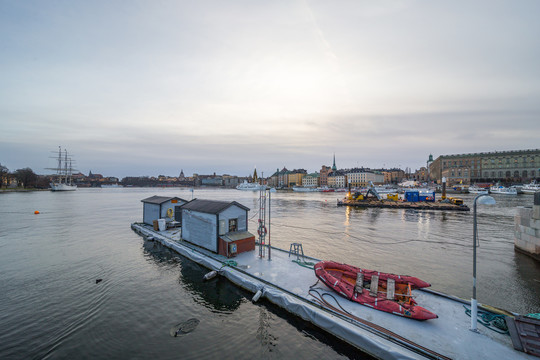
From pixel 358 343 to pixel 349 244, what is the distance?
17309 mm

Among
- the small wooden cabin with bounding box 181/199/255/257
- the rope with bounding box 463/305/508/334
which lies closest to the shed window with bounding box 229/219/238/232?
the small wooden cabin with bounding box 181/199/255/257

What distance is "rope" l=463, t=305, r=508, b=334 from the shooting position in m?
8.45

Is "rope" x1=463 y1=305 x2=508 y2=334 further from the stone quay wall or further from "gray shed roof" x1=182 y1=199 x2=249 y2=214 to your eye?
"gray shed roof" x1=182 y1=199 x2=249 y2=214

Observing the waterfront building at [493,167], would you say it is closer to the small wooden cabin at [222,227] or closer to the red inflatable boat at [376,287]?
the small wooden cabin at [222,227]

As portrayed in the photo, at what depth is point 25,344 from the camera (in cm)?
976

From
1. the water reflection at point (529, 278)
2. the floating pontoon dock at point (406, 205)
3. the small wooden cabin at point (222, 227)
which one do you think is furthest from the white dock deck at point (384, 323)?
the floating pontoon dock at point (406, 205)

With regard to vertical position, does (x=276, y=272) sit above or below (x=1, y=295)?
above

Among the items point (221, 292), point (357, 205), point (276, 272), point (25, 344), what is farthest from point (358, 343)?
point (357, 205)

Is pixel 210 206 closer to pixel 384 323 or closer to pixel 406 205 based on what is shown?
pixel 384 323

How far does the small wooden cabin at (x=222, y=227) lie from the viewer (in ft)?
57.6

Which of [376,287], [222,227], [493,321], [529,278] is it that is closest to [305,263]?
[376,287]

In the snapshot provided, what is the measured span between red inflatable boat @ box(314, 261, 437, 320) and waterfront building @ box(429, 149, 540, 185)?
175m

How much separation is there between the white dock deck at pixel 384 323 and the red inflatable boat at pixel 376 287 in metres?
0.30

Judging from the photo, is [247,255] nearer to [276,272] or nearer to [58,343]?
[276,272]
